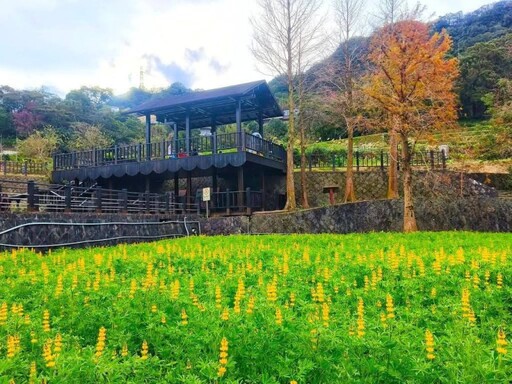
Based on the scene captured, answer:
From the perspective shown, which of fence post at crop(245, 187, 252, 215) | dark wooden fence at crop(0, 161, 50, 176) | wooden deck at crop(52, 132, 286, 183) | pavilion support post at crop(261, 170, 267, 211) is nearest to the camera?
fence post at crop(245, 187, 252, 215)

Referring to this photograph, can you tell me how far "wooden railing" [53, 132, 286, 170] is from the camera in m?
19.4

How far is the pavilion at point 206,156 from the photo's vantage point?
19453mm

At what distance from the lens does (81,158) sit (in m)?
22.9

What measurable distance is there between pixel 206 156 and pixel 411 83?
9826mm

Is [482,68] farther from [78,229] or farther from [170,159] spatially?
[78,229]

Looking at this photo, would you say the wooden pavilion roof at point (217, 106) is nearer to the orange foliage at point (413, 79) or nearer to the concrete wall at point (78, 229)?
the concrete wall at point (78, 229)

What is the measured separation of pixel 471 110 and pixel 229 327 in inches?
1650

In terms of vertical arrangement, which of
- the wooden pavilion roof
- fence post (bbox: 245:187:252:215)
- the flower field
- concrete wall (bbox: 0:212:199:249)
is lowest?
the flower field

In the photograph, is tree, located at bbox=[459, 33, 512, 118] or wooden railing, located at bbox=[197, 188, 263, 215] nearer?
wooden railing, located at bbox=[197, 188, 263, 215]

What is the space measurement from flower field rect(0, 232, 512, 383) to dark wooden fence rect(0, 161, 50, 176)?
2470cm

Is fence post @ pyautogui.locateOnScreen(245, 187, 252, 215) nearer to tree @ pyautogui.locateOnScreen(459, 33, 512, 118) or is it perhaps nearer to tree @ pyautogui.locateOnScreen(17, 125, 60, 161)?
tree @ pyautogui.locateOnScreen(17, 125, 60, 161)

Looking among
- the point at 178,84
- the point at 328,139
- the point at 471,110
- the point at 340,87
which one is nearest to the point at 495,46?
the point at 471,110

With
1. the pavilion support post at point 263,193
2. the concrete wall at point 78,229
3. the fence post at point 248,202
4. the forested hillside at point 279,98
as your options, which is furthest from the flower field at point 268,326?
the forested hillside at point 279,98

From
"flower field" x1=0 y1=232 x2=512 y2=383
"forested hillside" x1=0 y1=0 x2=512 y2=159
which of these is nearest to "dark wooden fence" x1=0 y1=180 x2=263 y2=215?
"forested hillside" x1=0 y1=0 x2=512 y2=159
